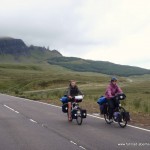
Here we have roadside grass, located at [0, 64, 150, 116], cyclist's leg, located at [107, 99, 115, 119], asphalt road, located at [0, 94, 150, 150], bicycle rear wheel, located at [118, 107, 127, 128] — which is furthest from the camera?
roadside grass, located at [0, 64, 150, 116]

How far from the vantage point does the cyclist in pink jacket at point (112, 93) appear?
17.3 metres

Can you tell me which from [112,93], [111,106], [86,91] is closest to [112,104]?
[111,106]

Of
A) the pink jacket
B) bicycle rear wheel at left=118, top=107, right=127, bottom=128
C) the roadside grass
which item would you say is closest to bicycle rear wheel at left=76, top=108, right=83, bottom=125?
the pink jacket

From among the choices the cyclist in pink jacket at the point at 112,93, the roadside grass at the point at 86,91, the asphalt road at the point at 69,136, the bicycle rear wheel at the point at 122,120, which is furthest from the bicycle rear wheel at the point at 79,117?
the roadside grass at the point at 86,91

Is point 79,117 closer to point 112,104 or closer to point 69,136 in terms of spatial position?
point 112,104

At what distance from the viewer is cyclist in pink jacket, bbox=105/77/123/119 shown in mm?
17266

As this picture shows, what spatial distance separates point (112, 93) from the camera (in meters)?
17.5

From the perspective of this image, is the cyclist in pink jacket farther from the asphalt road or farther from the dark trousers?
the asphalt road

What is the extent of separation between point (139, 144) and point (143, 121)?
272 inches

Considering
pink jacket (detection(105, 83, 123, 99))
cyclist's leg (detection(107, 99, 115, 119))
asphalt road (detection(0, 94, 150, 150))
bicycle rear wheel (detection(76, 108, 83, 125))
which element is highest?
pink jacket (detection(105, 83, 123, 99))

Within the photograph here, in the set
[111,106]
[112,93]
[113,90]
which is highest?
[113,90]

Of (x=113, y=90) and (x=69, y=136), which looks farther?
(x=113, y=90)

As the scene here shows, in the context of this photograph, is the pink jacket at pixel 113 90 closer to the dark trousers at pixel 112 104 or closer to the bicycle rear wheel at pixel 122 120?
the dark trousers at pixel 112 104

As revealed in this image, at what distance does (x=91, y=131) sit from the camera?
15.6m
